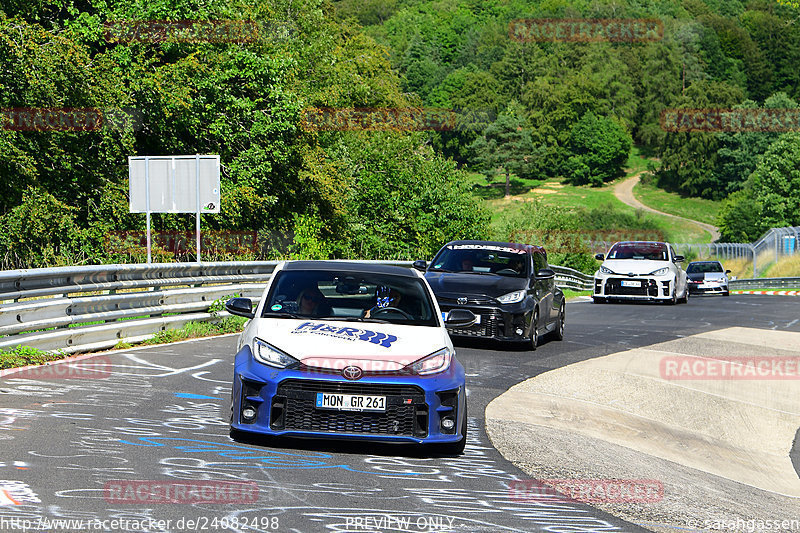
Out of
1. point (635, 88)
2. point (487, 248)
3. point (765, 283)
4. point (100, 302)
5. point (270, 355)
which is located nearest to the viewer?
point (270, 355)

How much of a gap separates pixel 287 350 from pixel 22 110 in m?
20.6

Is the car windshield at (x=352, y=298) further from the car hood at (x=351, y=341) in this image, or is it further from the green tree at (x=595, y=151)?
the green tree at (x=595, y=151)

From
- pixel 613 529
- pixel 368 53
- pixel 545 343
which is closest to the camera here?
pixel 613 529

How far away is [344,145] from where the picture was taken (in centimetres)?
5347

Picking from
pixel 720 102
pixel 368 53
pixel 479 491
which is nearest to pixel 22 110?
pixel 479 491

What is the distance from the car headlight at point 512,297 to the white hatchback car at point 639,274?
12.5m

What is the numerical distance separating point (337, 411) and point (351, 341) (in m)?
0.58

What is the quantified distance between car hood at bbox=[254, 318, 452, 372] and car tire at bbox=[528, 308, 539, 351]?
7393 millimetres

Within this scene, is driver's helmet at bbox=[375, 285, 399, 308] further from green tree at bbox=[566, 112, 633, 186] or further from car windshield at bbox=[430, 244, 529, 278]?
green tree at bbox=[566, 112, 633, 186]

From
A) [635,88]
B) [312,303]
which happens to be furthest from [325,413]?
[635,88]

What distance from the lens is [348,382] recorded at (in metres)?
7.10

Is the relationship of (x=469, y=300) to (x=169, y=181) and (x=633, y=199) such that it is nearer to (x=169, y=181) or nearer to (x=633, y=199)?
(x=169, y=181)

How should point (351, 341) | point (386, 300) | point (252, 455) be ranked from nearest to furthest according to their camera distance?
point (252, 455) < point (351, 341) < point (386, 300)

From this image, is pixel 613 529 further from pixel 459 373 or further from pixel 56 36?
pixel 56 36
